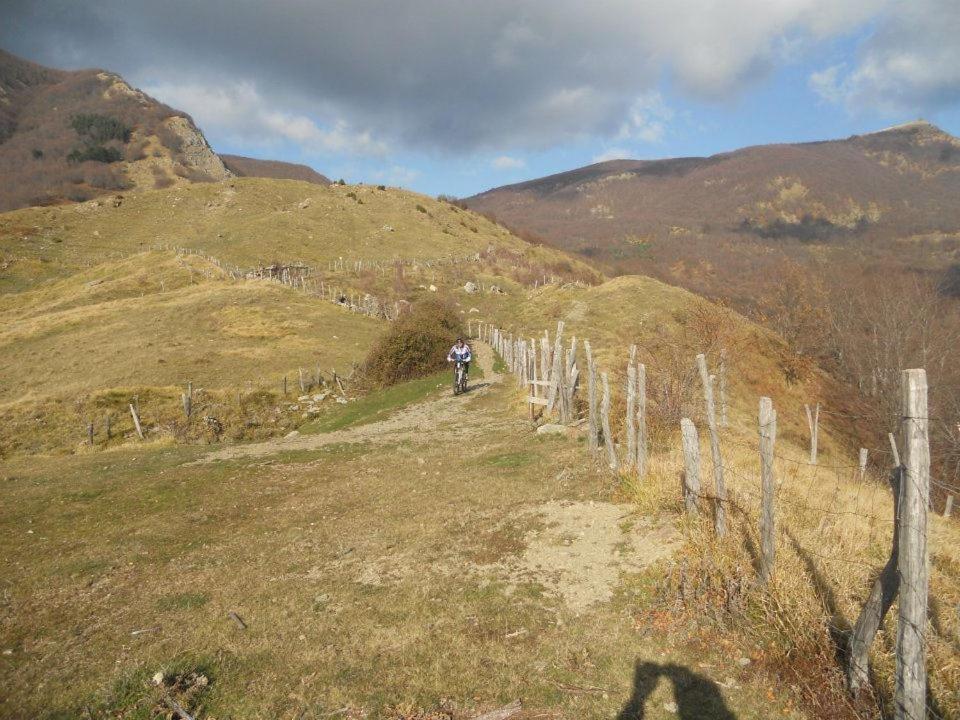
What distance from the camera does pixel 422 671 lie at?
589cm

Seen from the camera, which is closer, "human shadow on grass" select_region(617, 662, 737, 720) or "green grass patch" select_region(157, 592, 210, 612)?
"human shadow on grass" select_region(617, 662, 737, 720)

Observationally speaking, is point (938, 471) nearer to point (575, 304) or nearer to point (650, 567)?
point (575, 304)

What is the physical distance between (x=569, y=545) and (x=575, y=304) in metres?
42.3

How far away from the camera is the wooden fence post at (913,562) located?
13.5 ft

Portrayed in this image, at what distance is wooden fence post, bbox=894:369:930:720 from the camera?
4109mm

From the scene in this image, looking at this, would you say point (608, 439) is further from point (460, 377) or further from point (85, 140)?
point (85, 140)

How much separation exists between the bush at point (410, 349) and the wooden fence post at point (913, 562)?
88.3 feet

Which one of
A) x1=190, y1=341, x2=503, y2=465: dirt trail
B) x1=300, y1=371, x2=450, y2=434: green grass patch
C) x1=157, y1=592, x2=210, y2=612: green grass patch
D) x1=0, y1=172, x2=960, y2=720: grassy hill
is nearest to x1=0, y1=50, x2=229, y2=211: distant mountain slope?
x1=300, y1=371, x2=450, y2=434: green grass patch

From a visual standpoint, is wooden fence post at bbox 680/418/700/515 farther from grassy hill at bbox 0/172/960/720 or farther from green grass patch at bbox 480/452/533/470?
green grass patch at bbox 480/452/533/470

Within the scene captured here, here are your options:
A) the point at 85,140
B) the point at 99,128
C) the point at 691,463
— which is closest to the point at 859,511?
the point at 691,463

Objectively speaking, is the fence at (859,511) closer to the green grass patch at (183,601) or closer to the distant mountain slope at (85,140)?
the green grass patch at (183,601)

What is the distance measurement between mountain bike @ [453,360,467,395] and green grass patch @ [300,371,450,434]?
1.74 m

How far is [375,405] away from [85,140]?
162519mm

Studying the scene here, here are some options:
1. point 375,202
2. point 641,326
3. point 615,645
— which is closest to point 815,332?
point 641,326
